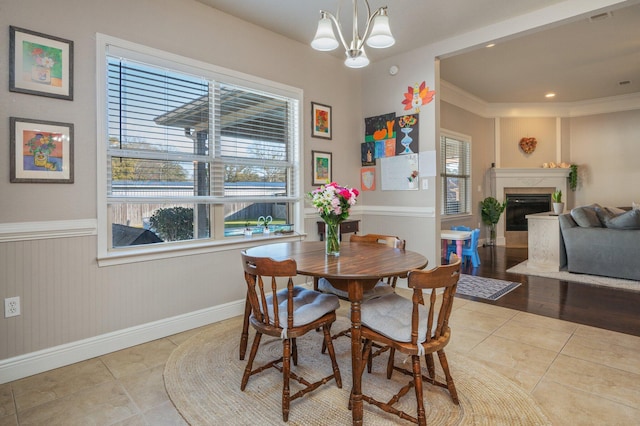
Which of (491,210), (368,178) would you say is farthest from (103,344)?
(491,210)

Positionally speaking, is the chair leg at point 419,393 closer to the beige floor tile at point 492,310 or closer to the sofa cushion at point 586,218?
the beige floor tile at point 492,310

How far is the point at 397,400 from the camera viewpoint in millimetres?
1755

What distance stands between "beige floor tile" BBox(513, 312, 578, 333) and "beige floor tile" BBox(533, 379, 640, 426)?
3.38 ft

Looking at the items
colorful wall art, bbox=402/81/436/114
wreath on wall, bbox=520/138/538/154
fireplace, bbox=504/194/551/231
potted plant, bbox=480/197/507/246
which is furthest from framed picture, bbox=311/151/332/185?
wreath on wall, bbox=520/138/538/154

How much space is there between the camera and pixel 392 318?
177 cm

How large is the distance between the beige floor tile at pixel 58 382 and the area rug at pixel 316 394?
0.43 metres

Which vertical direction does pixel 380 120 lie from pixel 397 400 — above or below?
above

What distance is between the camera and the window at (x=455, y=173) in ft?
20.1

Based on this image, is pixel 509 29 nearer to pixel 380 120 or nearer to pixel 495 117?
pixel 380 120

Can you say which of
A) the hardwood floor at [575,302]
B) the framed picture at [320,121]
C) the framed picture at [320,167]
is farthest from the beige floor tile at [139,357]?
the hardwood floor at [575,302]

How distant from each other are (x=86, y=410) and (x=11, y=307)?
887 millimetres

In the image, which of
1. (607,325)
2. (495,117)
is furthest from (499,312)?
(495,117)

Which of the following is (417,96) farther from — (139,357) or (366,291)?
(139,357)

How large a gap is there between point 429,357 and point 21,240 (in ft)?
8.53
